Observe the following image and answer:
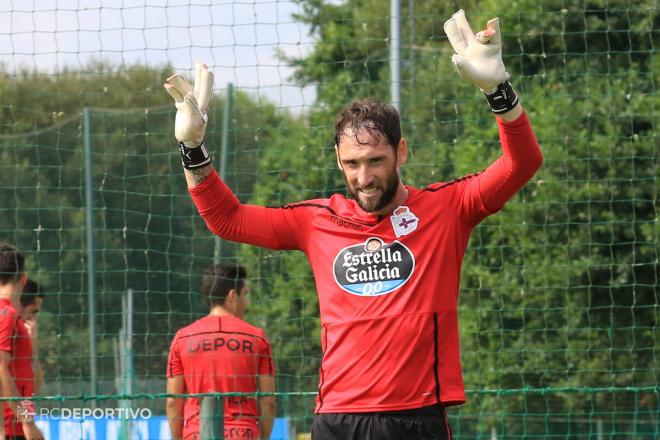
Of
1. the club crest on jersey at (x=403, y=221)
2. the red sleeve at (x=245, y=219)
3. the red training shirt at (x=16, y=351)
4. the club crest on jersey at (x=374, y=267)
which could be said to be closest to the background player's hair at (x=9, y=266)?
the red training shirt at (x=16, y=351)

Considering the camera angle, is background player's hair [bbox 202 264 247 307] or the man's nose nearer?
the man's nose

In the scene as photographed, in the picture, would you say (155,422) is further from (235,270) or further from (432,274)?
(432,274)

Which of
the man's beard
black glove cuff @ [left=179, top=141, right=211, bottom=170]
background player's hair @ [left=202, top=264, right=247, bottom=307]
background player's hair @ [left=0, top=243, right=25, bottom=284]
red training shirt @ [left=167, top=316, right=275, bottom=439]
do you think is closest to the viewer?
the man's beard

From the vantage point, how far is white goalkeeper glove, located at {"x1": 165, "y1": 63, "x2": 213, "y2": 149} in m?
3.72

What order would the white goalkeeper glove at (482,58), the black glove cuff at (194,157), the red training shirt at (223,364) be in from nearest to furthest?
1. the white goalkeeper glove at (482,58)
2. the black glove cuff at (194,157)
3. the red training shirt at (223,364)

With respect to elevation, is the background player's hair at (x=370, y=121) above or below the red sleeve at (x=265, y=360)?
above

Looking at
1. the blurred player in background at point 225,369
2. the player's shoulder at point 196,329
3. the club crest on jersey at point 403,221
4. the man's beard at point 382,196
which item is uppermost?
the man's beard at point 382,196

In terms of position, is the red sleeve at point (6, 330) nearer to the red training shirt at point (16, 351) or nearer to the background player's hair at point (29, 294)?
the red training shirt at point (16, 351)

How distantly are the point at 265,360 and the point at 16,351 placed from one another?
4.66 feet

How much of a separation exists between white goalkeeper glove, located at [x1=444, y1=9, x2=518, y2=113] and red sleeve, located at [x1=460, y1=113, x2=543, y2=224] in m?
0.07

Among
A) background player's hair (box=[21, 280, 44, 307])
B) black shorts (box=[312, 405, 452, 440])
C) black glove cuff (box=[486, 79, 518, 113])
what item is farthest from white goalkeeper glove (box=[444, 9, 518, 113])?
background player's hair (box=[21, 280, 44, 307])

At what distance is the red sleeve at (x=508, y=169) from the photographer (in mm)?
3516

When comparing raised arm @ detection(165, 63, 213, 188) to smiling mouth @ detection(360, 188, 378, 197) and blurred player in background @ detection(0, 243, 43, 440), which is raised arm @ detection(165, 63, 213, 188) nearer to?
smiling mouth @ detection(360, 188, 378, 197)

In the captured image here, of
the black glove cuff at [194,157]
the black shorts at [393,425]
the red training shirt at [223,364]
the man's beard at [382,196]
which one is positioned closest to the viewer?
the black shorts at [393,425]
